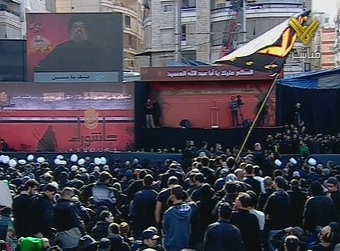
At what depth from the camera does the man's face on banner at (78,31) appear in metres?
29.9

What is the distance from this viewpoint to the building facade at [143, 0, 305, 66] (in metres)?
49.6

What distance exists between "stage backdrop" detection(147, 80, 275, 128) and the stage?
127 centimetres

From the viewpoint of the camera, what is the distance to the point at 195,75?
28688mm

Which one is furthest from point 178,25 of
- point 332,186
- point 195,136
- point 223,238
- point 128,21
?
point 223,238

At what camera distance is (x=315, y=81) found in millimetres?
28391

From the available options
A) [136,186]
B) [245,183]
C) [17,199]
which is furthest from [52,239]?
[245,183]

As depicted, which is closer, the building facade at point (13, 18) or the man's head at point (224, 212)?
the man's head at point (224, 212)

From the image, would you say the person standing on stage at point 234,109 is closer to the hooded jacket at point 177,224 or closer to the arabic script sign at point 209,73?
the arabic script sign at point 209,73

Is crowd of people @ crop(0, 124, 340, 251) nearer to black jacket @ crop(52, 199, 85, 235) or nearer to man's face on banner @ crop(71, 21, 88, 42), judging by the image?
black jacket @ crop(52, 199, 85, 235)

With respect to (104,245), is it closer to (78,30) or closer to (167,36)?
(78,30)

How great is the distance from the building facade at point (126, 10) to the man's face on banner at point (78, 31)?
3615cm

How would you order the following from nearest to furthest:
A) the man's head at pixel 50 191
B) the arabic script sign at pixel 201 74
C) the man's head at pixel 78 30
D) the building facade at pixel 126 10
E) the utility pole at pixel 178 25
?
the man's head at pixel 50 191 < the arabic script sign at pixel 201 74 < the man's head at pixel 78 30 < the utility pole at pixel 178 25 < the building facade at pixel 126 10

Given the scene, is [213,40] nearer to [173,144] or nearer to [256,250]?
[173,144]

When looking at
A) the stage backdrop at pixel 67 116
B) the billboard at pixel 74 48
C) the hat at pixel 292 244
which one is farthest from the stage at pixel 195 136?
the hat at pixel 292 244
